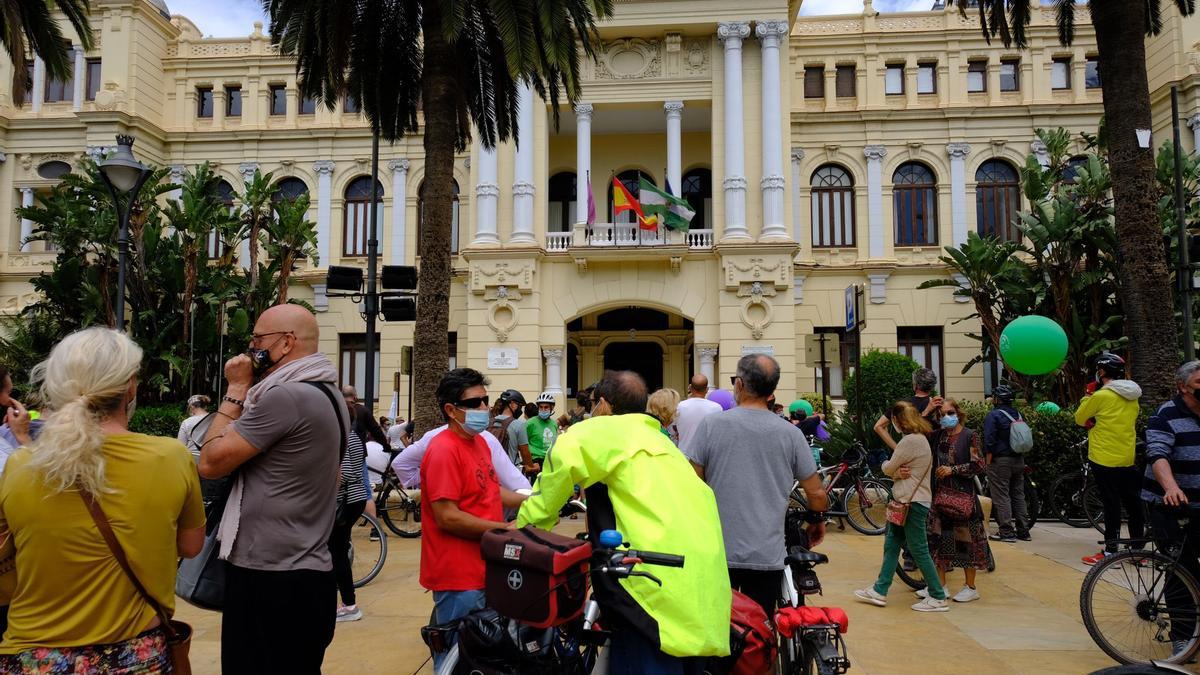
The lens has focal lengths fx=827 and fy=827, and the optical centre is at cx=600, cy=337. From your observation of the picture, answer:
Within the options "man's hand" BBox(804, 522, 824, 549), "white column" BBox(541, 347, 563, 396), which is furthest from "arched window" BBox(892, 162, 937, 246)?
"man's hand" BBox(804, 522, 824, 549)

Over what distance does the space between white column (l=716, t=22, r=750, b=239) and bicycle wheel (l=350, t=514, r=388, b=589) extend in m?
14.0

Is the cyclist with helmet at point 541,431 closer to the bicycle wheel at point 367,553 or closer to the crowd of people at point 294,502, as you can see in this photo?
the bicycle wheel at point 367,553

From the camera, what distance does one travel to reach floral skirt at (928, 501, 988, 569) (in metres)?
7.44

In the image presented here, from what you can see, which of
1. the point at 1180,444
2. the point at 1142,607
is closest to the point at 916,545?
the point at 1142,607

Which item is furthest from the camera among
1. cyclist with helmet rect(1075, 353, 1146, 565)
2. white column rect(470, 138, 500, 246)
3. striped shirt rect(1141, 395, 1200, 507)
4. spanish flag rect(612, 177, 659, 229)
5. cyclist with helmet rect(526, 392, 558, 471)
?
white column rect(470, 138, 500, 246)

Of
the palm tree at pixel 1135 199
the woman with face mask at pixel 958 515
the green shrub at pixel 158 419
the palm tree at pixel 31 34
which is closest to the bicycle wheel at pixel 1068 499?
the palm tree at pixel 1135 199

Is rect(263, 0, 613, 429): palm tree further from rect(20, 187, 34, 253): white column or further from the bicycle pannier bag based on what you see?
rect(20, 187, 34, 253): white column

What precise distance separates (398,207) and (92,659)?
2632 centimetres

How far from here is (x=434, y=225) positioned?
38.2ft

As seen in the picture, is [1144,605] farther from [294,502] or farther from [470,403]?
[294,502]

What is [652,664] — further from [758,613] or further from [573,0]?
[573,0]

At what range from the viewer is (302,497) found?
A: 3.27 metres

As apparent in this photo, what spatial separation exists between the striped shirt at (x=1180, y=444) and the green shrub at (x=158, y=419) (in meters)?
20.7

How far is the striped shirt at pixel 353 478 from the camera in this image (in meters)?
6.84
